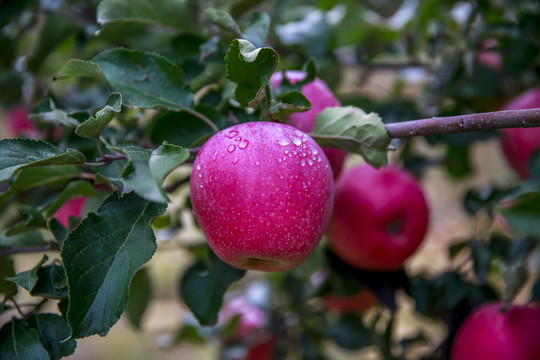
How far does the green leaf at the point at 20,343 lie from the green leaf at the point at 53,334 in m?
0.01

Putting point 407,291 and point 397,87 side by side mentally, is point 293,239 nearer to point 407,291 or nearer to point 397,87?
point 407,291

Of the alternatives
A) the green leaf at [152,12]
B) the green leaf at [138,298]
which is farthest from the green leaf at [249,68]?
the green leaf at [138,298]

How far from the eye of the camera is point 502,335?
74 cm

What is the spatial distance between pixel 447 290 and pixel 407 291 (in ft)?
0.21

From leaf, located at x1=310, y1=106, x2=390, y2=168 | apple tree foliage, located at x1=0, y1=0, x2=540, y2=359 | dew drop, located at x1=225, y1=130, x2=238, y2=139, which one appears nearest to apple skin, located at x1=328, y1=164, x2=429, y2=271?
apple tree foliage, located at x1=0, y1=0, x2=540, y2=359

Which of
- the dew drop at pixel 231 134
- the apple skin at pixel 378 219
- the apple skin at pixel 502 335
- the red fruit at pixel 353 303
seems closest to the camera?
the dew drop at pixel 231 134

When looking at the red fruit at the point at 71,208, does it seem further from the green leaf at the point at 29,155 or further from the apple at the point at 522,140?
the apple at the point at 522,140

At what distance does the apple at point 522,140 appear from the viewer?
0.91 meters

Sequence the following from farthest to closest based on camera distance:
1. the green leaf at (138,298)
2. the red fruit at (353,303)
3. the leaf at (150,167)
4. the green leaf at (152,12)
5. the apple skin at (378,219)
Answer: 1. the red fruit at (353,303)
2. the green leaf at (138,298)
3. the apple skin at (378,219)
4. the green leaf at (152,12)
5. the leaf at (150,167)

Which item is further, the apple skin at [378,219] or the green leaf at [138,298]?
the green leaf at [138,298]

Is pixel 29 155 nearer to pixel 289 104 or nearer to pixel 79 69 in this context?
pixel 79 69

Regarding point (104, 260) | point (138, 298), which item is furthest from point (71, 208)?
point (104, 260)


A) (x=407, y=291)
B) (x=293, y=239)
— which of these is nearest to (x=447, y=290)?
(x=407, y=291)

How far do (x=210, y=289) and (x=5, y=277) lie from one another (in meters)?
0.27
